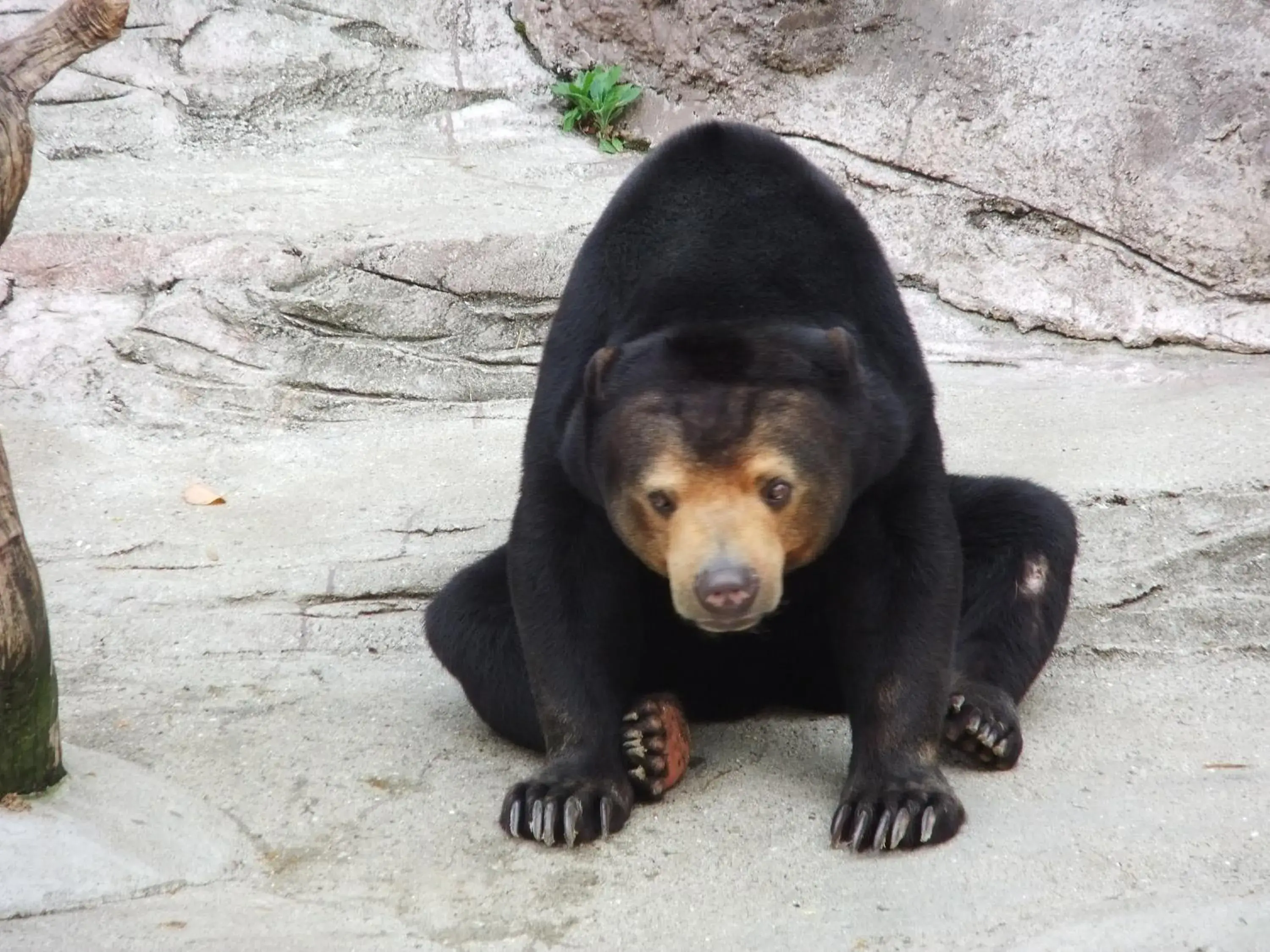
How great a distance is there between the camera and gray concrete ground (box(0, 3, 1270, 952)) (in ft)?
11.8

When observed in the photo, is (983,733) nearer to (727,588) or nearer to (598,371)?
(727,588)

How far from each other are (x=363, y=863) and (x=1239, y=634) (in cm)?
321

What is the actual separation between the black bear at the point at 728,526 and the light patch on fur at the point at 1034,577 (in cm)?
17

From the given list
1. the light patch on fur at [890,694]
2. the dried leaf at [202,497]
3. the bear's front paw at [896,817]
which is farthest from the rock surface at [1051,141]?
the bear's front paw at [896,817]

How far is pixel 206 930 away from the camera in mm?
3410

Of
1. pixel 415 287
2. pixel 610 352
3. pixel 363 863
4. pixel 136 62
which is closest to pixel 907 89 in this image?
pixel 415 287

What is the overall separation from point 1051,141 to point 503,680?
190 inches

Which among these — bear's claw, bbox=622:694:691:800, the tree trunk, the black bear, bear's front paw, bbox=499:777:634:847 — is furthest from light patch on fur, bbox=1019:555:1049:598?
the tree trunk

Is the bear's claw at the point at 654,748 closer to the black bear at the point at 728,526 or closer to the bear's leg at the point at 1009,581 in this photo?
the black bear at the point at 728,526

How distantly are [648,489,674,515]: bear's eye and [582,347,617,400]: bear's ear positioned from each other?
291mm

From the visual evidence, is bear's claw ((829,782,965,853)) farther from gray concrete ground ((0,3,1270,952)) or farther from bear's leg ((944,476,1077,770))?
bear's leg ((944,476,1077,770))

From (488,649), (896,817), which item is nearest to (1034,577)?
(896,817)

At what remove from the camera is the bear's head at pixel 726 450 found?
3752 millimetres

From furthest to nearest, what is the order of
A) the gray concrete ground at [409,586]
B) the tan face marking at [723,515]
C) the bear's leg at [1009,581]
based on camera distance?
the bear's leg at [1009,581] < the tan face marking at [723,515] < the gray concrete ground at [409,586]
